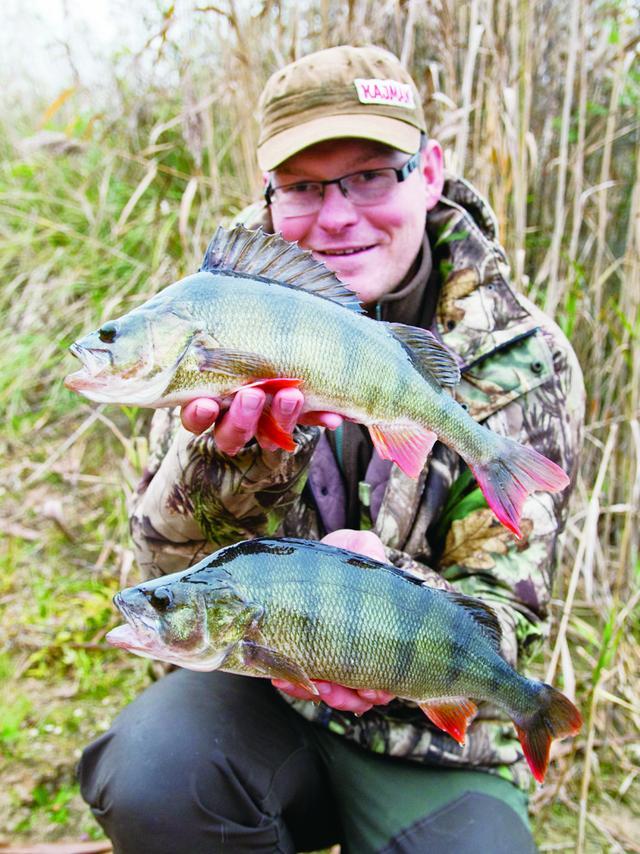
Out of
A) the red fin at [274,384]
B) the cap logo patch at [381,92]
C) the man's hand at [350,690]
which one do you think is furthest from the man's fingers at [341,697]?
the cap logo patch at [381,92]

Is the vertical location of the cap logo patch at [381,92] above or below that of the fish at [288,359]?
above

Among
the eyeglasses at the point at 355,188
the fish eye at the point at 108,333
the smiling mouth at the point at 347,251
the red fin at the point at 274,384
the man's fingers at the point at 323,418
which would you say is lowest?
the man's fingers at the point at 323,418

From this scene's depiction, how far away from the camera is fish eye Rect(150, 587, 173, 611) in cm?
131

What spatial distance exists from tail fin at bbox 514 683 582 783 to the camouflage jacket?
1.00 feet

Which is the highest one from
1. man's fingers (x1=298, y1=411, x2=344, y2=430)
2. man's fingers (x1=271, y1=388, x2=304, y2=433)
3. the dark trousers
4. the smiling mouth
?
the smiling mouth

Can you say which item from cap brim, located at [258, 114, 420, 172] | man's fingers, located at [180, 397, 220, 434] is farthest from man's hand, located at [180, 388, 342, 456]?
cap brim, located at [258, 114, 420, 172]

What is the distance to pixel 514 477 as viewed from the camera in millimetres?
1491

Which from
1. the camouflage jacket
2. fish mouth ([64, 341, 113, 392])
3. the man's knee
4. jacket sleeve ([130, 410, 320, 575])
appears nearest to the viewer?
fish mouth ([64, 341, 113, 392])

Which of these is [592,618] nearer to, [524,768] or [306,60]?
[524,768]

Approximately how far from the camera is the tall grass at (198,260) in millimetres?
2801

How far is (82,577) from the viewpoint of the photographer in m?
3.52

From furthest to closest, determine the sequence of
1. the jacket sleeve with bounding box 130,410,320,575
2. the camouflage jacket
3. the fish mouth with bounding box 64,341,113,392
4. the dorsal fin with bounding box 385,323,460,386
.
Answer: the camouflage jacket < the jacket sleeve with bounding box 130,410,320,575 < the dorsal fin with bounding box 385,323,460,386 < the fish mouth with bounding box 64,341,113,392

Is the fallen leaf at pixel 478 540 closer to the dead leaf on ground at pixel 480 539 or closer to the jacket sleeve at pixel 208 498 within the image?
the dead leaf on ground at pixel 480 539

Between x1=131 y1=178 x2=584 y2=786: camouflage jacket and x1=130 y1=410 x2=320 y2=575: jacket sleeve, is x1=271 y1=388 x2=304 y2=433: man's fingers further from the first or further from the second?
x1=131 y1=178 x2=584 y2=786: camouflage jacket
